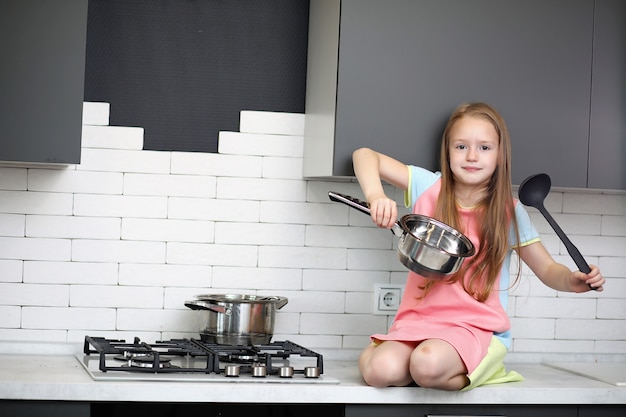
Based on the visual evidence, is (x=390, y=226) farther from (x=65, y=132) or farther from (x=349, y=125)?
(x=65, y=132)

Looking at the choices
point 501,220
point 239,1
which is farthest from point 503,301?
point 239,1

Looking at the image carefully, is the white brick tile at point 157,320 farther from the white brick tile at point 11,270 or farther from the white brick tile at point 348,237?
the white brick tile at point 348,237

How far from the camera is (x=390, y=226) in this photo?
245 cm

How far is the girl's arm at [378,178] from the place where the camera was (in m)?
2.43

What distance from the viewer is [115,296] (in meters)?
3.00

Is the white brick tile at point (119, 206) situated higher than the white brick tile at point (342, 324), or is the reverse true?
the white brick tile at point (119, 206)

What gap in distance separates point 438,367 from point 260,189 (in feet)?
3.13

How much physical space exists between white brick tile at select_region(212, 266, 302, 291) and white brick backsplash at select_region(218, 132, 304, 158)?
1.25 ft

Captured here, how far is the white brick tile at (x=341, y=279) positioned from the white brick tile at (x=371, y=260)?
0.05 ft

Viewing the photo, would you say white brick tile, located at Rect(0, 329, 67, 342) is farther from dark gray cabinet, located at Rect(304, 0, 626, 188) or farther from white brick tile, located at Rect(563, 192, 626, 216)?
white brick tile, located at Rect(563, 192, 626, 216)

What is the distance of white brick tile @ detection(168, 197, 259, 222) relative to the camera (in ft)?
→ 9.93

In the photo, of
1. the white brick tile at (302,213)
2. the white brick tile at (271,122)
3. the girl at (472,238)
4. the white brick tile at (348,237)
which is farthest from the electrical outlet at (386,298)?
the white brick tile at (271,122)

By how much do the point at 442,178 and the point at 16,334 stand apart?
55.3 inches

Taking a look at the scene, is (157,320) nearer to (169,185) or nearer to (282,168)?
(169,185)
